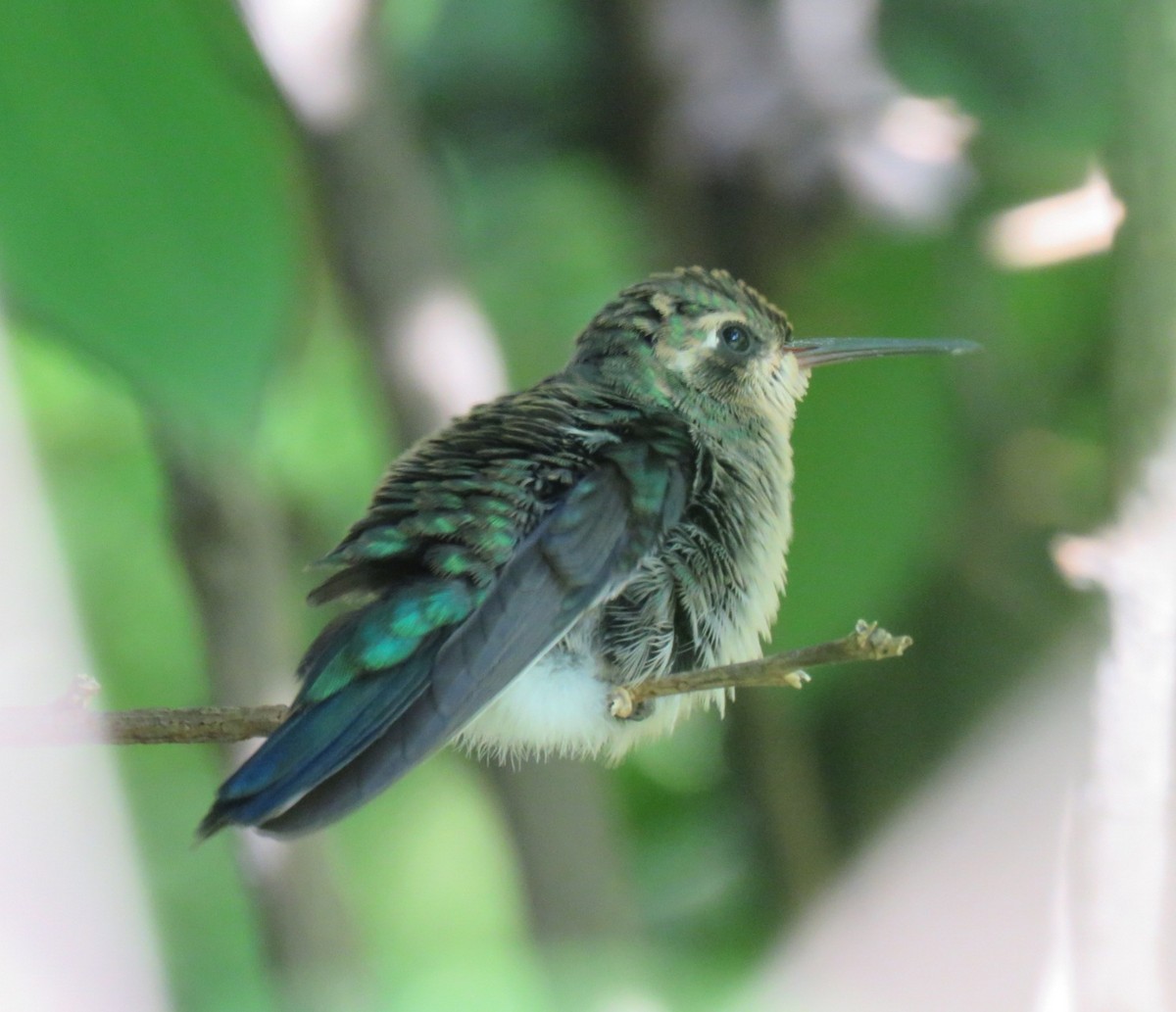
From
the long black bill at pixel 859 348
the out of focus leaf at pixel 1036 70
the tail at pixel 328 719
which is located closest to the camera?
the tail at pixel 328 719

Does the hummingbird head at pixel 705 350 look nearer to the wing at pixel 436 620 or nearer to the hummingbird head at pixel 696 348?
the hummingbird head at pixel 696 348

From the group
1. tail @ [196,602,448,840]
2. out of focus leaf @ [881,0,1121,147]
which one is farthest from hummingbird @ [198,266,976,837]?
out of focus leaf @ [881,0,1121,147]

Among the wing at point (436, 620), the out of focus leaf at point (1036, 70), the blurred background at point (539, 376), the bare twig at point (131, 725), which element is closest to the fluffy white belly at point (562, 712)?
the wing at point (436, 620)

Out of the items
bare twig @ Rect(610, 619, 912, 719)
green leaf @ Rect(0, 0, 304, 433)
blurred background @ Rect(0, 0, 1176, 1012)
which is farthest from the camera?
blurred background @ Rect(0, 0, 1176, 1012)

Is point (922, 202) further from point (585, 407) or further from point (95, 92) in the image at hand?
point (95, 92)

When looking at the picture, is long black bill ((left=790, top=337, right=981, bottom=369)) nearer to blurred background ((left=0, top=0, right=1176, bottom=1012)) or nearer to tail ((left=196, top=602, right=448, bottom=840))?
blurred background ((left=0, top=0, right=1176, bottom=1012))

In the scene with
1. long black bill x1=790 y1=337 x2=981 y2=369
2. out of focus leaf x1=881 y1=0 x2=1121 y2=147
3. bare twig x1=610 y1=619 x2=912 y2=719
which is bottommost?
bare twig x1=610 y1=619 x2=912 y2=719

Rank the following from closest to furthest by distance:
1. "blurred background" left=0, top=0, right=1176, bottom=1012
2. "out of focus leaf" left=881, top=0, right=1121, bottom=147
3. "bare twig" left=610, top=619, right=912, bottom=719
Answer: "bare twig" left=610, top=619, right=912, bottom=719 < "blurred background" left=0, top=0, right=1176, bottom=1012 < "out of focus leaf" left=881, top=0, right=1121, bottom=147

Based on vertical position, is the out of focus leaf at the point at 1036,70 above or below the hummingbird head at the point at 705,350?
above
